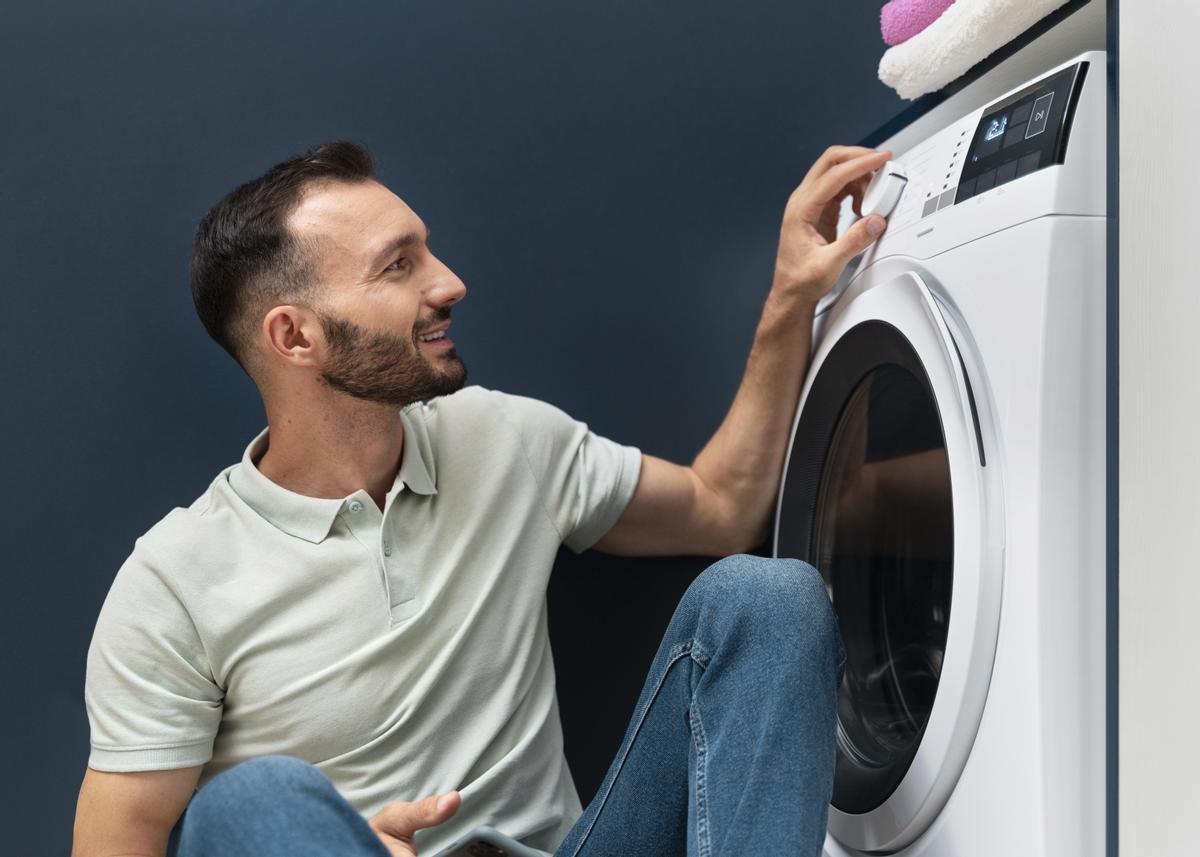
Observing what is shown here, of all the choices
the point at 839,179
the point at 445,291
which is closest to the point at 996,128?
the point at 839,179

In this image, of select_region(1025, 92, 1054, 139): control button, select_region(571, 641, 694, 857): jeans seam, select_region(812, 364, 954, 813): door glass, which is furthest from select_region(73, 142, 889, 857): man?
select_region(1025, 92, 1054, 139): control button

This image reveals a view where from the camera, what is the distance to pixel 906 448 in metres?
1.22

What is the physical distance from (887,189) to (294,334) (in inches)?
27.0

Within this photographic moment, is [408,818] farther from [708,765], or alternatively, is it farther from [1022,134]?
[1022,134]

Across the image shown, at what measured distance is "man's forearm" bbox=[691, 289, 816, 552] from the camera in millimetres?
1409

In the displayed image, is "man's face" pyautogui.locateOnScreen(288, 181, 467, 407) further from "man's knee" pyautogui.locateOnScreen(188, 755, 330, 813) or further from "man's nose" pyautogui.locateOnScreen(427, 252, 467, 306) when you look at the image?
"man's knee" pyautogui.locateOnScreen(188, 755, 330, 813)

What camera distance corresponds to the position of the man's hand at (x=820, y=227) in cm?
131

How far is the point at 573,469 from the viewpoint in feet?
4.74

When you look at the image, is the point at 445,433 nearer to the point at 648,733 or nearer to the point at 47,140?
the point at 648,733

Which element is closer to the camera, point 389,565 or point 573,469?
point 389,565

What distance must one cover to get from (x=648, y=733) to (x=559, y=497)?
41cm

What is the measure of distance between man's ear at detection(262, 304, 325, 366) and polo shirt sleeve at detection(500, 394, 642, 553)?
26 cm

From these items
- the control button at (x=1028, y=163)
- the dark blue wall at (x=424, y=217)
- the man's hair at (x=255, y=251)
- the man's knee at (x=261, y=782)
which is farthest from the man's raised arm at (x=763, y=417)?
the man's knee at (x=261, y=782)

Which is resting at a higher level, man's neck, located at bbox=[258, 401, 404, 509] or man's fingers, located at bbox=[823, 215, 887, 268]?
man's fingers, located at bbox=[823, 215, 887, 268]
